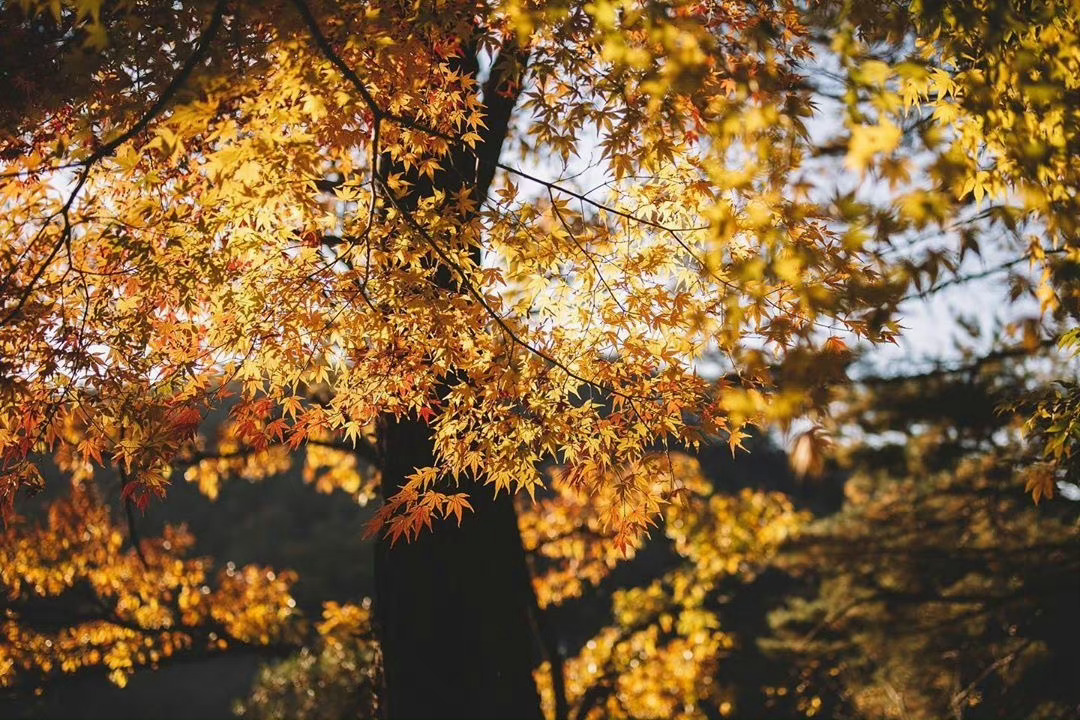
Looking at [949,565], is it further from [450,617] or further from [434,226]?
[434,226]

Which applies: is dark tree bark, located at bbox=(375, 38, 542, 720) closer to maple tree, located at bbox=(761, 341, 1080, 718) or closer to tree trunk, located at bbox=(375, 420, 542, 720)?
tree trunk, located at bbox=(375, 420, 542, 720)

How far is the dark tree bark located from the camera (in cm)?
382

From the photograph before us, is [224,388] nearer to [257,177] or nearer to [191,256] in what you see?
[191,256]

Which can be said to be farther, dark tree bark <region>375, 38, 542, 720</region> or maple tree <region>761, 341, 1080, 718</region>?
maple tree <region>761, 341, 1080, 718</region>

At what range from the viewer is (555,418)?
117 inches

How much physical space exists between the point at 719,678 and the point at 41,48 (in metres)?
15.1

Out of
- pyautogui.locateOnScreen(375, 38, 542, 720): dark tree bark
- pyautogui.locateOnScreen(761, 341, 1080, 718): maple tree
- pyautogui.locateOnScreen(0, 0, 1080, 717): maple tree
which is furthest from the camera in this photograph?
pyautogui.locateOnScreen(761, 341, 1080, 718): maple tree

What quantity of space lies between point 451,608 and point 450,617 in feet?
0.14

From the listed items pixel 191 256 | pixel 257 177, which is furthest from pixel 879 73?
pixel 191 256

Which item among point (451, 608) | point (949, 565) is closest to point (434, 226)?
point (451, 608)

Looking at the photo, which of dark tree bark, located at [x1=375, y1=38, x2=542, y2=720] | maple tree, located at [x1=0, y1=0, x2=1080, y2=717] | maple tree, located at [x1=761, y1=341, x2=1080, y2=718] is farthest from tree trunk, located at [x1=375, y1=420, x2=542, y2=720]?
maple tree, located at [x1=761, y1=341, x2=1080, y2=718]

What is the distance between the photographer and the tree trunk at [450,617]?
12.5 feet

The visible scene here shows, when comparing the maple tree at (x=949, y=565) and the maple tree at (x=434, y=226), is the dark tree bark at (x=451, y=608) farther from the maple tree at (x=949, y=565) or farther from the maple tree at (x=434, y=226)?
the maple tree at (x=949, y=565)

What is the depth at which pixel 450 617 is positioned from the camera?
12.8ft
